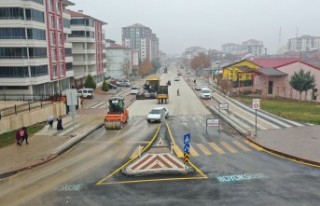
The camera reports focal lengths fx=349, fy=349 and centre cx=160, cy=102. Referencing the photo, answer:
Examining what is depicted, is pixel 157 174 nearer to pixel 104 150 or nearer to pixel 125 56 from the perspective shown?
pixel 104 150

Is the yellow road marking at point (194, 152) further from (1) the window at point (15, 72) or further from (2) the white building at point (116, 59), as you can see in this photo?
(2) the white building at point (116, 59)

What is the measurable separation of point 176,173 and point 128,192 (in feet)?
11.0

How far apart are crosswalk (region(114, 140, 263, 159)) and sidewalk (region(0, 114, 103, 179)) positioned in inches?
177

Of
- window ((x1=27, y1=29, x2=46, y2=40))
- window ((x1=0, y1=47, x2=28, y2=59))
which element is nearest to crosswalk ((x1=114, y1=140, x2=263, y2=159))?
window ((x1=0, y1=47, x2=28, y2=59))

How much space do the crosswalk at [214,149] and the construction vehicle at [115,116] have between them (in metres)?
7.05

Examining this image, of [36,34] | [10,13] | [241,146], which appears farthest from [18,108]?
[241,146]

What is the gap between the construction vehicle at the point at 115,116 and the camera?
3136 centimetres

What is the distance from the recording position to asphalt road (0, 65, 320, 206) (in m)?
14.7

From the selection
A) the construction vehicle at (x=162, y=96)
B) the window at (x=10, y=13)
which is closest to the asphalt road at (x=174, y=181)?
the construction vehicle at (x=162, y=96)

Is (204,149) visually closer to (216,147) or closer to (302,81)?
(216,147)

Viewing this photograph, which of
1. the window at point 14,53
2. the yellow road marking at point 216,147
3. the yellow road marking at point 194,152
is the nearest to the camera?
the yellow road marking at point 194,152

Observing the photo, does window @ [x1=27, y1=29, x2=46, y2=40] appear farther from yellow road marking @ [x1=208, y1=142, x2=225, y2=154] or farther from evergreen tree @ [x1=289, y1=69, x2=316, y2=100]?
evergreen tree @ [x1=289, y1=69, x2=316, y2=100]

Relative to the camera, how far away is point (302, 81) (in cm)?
5666

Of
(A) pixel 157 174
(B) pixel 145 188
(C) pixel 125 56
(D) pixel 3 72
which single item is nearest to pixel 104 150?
(A) pixel 157 174
